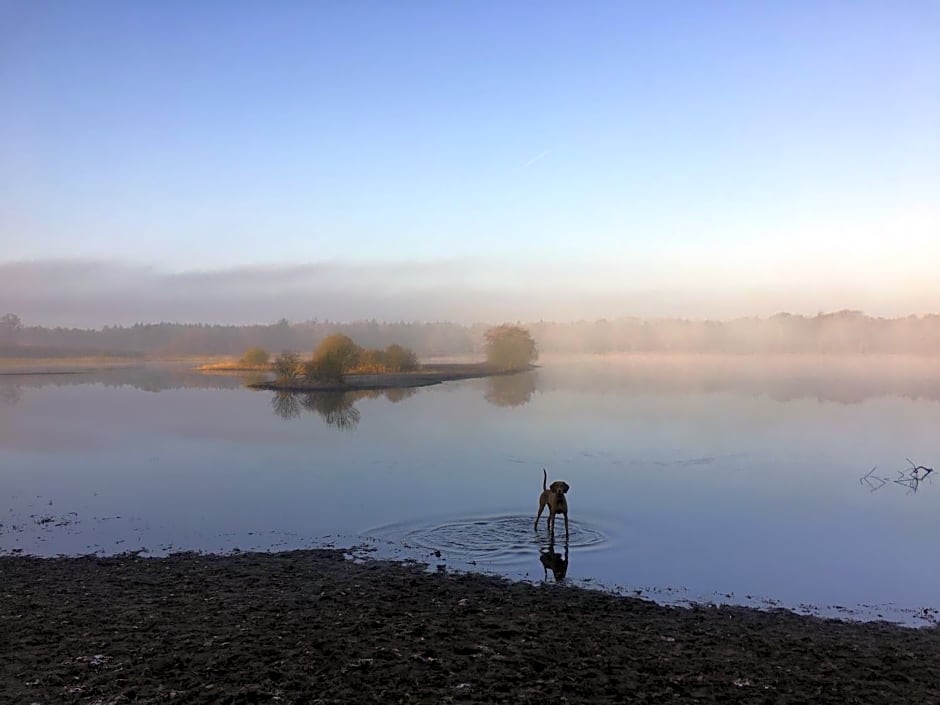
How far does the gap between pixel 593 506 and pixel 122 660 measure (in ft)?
34.9

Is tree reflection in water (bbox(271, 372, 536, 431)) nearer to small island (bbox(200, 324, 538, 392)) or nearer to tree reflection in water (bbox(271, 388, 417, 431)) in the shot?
tree reflection in water (bbox(271, 388, 417, 431))

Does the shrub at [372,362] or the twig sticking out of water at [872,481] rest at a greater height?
the shrub at [372,362]

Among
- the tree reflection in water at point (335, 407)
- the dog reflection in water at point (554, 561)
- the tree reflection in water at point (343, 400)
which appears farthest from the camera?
the tree reflection in water at point (343, 400)

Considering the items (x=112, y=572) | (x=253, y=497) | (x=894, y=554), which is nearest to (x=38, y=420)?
(x=253, y=497)

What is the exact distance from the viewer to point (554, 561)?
454 inches

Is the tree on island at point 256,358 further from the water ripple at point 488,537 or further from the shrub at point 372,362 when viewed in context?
the water ripple at point 488,537

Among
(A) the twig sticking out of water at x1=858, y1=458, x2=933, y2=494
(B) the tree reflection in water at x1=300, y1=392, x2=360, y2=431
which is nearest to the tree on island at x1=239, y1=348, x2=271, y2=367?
(B) the tree reflection in water at x1=300, y1=392, x2=360, y2=431

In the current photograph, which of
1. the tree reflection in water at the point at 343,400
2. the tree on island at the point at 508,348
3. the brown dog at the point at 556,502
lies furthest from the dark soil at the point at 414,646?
the tree on island at the point at 508,348

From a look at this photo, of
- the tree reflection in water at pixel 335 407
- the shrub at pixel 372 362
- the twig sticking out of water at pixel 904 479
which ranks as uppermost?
the shrub at pixel 372 362

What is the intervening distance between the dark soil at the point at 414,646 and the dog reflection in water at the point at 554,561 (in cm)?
90

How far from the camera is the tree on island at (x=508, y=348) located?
104 metres

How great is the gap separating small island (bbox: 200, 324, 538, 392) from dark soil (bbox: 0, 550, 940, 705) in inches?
2212

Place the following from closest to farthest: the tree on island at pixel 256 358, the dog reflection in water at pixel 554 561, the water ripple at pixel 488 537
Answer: the dog reflection in water at pixel 554 561, the water ripple at pixel 488 537, the tree on island at pixel 256 358

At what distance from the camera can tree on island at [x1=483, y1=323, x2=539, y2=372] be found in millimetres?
104438
